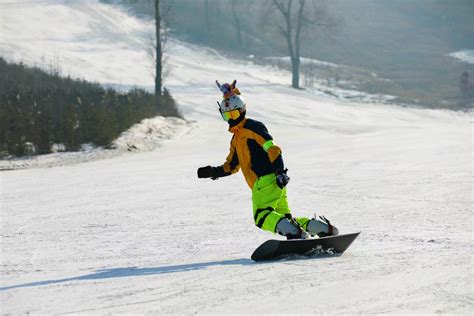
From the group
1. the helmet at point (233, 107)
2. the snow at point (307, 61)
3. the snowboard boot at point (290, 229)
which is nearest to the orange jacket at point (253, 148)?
the helmet at point (233, 107)

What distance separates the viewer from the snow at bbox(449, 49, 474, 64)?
65438 mm

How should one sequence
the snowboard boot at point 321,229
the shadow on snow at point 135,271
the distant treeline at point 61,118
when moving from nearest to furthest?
the shadow on snow at point 135,271, the snowboard boot at point 321,229, the distant treeline at point 61,118

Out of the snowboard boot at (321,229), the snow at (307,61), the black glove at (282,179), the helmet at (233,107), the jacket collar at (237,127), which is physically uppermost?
the snow at (307,61)

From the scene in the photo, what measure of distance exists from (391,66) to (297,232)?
58.9 m

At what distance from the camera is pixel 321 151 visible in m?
20.2

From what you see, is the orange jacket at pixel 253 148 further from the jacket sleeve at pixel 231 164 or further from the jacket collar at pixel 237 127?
the jacket sleeve at pixel 231 164

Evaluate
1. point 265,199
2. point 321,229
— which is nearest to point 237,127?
point 265,199

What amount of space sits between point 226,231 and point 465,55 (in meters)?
63.1

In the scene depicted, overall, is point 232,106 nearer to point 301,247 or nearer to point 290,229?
point 290,229

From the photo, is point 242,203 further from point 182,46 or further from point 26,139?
point 182,46

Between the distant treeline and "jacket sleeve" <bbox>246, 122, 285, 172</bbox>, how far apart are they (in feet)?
40.5

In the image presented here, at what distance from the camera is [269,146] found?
6.98 metres

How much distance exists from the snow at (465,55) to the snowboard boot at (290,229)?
61.7m

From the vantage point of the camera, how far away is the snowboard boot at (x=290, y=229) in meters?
6.96
